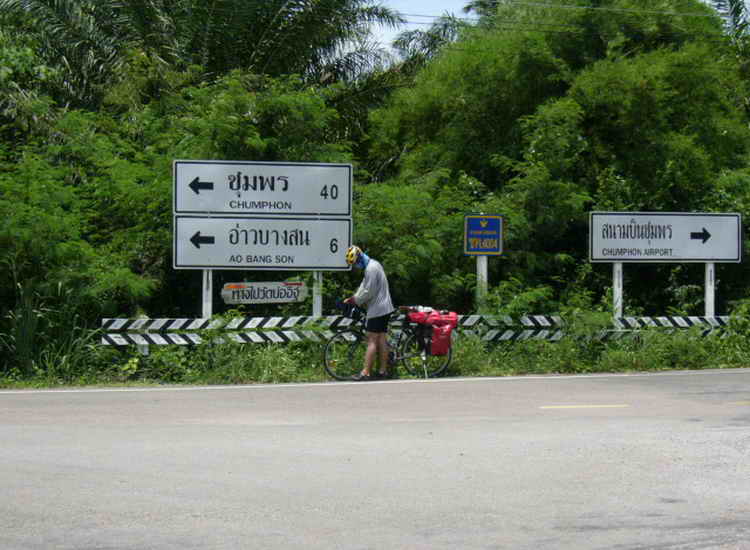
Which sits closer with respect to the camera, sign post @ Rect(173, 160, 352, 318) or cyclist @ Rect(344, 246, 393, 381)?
cyclist @ Rect(344, 246, 393, 381)

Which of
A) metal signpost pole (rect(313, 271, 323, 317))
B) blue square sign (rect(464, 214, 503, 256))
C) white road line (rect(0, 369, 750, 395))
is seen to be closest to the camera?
white road line (rect(0, 369, 750, 395))

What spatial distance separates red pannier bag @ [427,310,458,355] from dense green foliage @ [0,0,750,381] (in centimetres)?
216

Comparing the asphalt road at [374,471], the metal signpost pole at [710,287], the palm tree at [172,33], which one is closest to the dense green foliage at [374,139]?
the palm tree at [172,33]

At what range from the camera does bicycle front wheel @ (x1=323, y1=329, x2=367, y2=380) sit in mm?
15086

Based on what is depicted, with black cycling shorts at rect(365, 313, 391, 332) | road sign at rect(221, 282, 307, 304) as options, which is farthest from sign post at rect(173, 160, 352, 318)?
black cycling shorts at rect(365, 313, 391, 332)

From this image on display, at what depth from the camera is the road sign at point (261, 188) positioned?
16.0 meters

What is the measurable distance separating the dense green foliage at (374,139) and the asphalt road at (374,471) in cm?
349

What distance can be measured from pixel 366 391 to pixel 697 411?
4261 mm

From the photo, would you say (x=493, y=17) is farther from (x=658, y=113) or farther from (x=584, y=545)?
(x=584, y=545)

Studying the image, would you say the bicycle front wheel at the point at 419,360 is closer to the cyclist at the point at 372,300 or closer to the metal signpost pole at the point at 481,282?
the cyclist at the point at 372,300

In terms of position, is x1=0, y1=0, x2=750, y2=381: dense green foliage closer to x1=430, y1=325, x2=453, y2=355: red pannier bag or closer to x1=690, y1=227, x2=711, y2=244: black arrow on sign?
x1=690, y1=227, x2=711, y2=244: black arrow on sign

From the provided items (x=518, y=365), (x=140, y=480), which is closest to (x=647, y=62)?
(x=518, y=365)

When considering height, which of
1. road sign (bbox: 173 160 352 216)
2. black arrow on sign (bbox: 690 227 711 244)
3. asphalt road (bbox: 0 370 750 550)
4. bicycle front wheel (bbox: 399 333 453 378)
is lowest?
asphalt road (bbox: 0 370 750 550)

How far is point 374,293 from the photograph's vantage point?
14.6 metres
